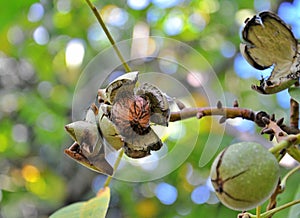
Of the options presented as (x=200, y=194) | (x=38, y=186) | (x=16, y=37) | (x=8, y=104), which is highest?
(x=16, y=37)

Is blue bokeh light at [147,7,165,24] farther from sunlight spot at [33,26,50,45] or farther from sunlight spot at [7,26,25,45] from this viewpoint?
sunlight spot at [7,26,25,45]

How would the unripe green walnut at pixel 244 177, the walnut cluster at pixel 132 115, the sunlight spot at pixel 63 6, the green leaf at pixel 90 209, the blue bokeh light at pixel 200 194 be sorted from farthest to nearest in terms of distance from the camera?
the sunlight spot at pixel 63 6 → the blue bokeh light at pixel 200 194 → the green leaf at pixel 90 209 → the walnut cluster at pixel 132 115 → the unripe green walnut at pixel 244 177

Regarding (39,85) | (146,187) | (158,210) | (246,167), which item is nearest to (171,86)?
(246,167)

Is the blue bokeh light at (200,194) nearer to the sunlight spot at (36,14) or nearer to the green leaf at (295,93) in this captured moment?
the green leaf at (295,93)

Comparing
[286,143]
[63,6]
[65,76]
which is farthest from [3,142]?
[286,143]

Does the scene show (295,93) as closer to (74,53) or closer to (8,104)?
(74,53)

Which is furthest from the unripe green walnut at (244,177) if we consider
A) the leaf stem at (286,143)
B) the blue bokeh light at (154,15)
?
the blue bokeh light at (154,15)

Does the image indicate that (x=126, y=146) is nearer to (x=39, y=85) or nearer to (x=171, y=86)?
(x=171, y=86)
